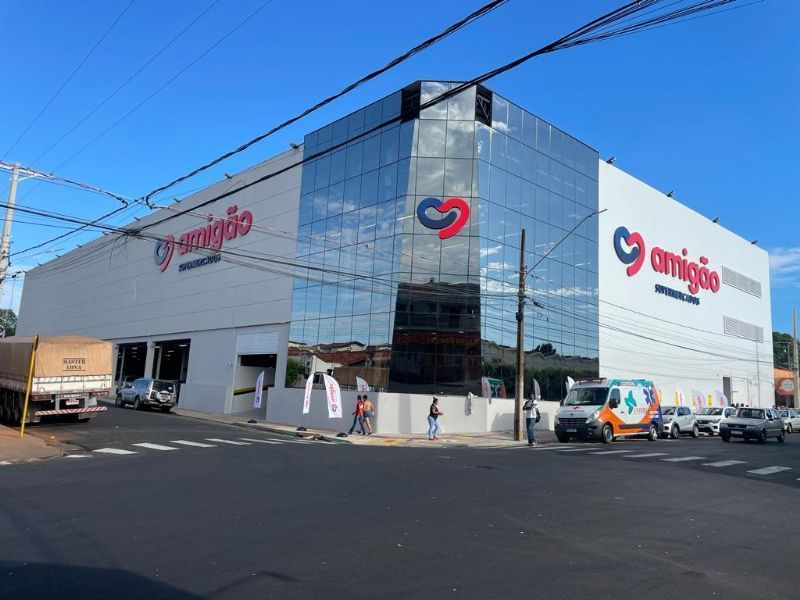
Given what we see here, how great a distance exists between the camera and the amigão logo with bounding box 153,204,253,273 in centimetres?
4116

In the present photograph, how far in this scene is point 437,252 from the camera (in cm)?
3045

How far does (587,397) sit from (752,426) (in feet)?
29.1

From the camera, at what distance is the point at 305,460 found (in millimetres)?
14602

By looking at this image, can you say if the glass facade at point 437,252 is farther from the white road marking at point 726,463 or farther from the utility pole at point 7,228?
the utility pole at point 7,228

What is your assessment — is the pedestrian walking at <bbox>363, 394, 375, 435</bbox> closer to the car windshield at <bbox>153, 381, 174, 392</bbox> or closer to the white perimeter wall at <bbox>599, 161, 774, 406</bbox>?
the car windshield at <bbox>153, 381, 174, 392</bbox>

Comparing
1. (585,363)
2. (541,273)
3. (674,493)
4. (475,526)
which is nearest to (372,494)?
(475,526)

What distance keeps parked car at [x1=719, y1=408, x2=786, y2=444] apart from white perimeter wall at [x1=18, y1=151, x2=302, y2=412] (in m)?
23.3

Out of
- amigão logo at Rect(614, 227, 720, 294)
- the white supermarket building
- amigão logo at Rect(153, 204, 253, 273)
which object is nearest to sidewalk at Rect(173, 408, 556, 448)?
the white supermarket building

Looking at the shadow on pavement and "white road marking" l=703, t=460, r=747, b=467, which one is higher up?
"white road marking" l=703, t=460, r=747, b=467

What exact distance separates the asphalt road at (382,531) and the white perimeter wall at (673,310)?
27.9m

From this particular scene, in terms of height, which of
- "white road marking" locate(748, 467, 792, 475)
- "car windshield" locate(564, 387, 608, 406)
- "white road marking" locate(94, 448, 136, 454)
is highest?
"car windshield" locate(564, 387, 608, 406)

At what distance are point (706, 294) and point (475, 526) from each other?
50.2 meters

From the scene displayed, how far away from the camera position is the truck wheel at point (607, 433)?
24.1m

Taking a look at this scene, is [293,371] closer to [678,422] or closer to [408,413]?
[408,413]
